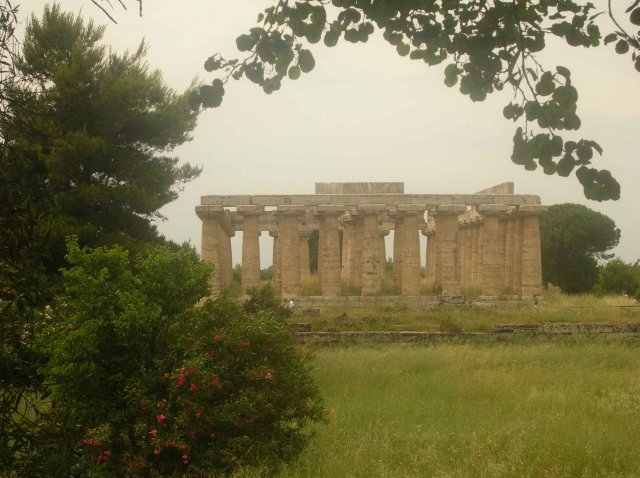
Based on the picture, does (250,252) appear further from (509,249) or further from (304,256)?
(509,249)

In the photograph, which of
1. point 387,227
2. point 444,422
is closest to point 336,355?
point 444,422

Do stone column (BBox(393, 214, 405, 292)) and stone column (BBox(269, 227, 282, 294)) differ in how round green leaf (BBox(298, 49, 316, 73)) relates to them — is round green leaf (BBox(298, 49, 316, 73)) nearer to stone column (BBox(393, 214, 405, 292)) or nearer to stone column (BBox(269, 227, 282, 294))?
stone column (BBox(393, 214, 405, 292))

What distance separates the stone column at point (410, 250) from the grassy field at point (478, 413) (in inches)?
455

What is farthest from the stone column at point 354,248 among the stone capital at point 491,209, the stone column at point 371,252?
the stone capital at point 491,209

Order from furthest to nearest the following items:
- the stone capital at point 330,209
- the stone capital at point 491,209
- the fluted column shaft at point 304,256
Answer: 1. the fluted column shaft at point 304,256
2. the stone capital at point 491,209
3. the stone capital at point 330,209

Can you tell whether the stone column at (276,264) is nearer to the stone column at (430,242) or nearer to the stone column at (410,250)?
the stone column at (410,250)

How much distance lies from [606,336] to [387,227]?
16.2 meters

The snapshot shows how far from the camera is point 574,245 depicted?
44281 millimetres

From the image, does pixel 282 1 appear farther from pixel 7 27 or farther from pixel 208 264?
pixel 208 264

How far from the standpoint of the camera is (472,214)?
34.0m

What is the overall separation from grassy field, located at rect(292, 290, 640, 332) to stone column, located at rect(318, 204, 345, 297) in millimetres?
2738

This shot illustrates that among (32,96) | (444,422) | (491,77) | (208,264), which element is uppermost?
(491,77)

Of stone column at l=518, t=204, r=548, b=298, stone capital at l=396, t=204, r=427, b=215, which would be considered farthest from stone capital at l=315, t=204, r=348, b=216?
stone column at l=518, t=204, r=548, b=298

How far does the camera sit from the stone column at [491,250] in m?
29.0
